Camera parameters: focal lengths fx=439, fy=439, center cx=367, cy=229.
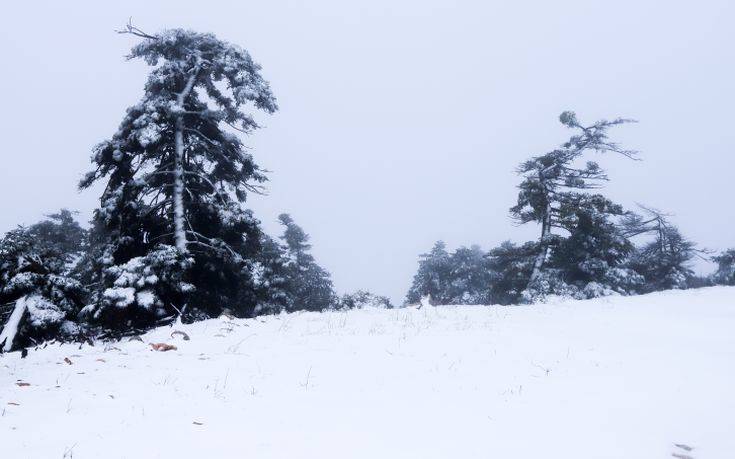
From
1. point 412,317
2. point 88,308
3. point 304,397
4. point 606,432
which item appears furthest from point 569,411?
point 88,308

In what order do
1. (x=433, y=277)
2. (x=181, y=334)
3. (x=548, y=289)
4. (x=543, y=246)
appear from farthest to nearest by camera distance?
(x=433, y=277) < (x=543, y=246) < (x=548, y=289) < (x=181, y=334)

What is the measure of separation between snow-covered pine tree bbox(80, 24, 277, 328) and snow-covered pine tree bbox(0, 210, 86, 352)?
148cm

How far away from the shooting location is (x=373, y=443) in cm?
427

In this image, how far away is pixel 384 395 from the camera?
18.4 ft

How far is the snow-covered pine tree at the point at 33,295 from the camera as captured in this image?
938 centimetres

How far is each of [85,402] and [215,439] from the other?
2.12 metres

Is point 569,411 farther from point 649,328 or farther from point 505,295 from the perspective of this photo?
point 505,295

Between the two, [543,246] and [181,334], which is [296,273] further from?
[181,334]

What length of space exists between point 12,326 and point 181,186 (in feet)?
20.5

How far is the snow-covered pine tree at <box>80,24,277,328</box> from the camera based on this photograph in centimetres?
1238

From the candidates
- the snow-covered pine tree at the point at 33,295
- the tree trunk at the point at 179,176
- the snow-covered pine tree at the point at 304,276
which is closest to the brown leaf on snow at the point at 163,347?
the snow-covered pine tree at the point at 33,295

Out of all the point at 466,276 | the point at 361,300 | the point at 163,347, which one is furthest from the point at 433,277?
the point at 163,347

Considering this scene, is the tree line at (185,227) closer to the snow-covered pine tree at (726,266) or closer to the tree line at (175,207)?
the tree line at (175,207)

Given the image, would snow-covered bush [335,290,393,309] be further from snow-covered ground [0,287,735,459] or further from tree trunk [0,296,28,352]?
tree trunk [0,296,28,352]
